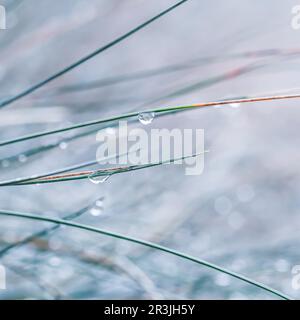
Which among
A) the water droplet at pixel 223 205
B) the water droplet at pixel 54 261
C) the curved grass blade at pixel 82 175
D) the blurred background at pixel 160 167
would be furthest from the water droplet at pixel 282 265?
the water droplet at pixel 54 261

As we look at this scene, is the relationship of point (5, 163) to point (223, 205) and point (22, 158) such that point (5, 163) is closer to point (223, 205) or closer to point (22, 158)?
point (22, 158)

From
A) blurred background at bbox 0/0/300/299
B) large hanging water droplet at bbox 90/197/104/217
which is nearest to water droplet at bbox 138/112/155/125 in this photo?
blurred background at bbox 0/0/300/299

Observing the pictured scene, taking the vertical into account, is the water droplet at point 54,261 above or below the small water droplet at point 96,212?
below

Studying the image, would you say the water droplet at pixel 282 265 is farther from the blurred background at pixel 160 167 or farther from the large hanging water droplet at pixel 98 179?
the large hanging water droplet at pixel 98 179

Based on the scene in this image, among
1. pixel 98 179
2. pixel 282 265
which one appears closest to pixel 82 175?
pixel 98 179

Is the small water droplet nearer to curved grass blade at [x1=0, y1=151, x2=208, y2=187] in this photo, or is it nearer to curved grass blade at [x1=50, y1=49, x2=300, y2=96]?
curved grass blade at [x1=0, y1=151, x2=208, y2=187]
